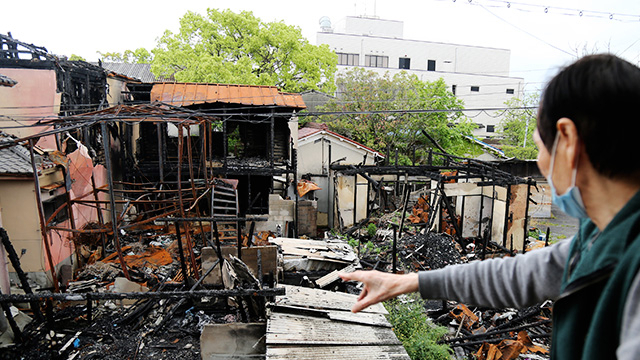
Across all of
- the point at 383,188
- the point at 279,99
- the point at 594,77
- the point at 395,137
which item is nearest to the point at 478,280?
the point at 594,77

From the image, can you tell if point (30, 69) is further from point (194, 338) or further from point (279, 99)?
point (194, 338)

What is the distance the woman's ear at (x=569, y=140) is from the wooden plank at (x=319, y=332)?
345cm

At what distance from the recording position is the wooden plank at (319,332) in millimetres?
3896

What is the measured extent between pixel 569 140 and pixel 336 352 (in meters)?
3.41

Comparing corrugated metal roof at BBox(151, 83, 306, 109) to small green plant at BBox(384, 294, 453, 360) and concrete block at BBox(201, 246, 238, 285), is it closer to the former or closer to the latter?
concrete block at BBox(201, 246, 238, 285)

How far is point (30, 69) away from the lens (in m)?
11.3

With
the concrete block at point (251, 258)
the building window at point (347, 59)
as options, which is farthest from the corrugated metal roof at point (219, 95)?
the building window at point (347, 59)

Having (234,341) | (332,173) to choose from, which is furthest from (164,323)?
(332,173)

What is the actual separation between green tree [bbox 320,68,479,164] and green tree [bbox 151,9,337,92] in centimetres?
349

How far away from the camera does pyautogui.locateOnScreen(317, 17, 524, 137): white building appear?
3659 cm

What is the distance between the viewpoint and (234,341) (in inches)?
208

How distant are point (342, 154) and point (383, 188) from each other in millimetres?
3006

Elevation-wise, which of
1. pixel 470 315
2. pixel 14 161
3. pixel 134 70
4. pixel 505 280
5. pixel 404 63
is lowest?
pixel 470 315

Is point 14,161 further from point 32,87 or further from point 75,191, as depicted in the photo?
point 32,87
